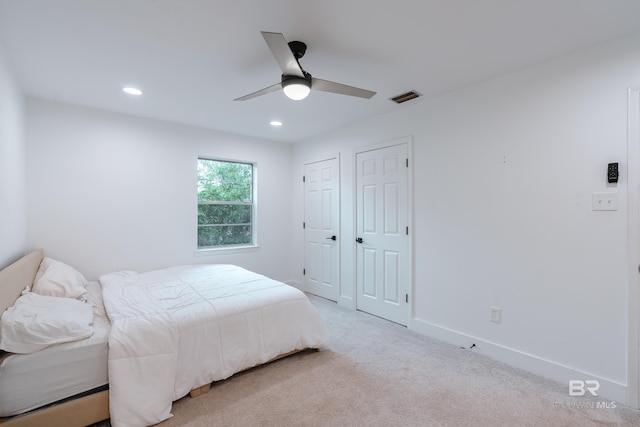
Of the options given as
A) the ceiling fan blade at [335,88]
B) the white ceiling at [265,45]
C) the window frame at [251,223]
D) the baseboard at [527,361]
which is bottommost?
the baseboard at [527,361]

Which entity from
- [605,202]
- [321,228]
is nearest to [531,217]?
[605,202]

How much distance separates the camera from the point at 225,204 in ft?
14.2

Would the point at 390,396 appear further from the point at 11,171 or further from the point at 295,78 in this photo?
the point at 11,171

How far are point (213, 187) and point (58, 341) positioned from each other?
278 cm

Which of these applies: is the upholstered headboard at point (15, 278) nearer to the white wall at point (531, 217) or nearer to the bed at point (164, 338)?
the bed at point (164, 338)

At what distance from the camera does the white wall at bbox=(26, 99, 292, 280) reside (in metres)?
3.02

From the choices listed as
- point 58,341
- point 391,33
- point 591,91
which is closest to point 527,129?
point 591,91

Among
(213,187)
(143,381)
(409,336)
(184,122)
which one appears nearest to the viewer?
(143,381)

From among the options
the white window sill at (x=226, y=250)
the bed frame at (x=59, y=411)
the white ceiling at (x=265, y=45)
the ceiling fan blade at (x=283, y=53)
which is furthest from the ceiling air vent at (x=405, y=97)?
the bed frame at (x=59, y=411)

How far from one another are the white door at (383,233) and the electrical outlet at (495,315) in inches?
33.2

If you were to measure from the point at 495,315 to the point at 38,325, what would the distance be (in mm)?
3282

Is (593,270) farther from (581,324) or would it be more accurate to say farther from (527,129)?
(527,129)

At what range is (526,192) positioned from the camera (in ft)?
7.88

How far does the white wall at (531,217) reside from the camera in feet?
6.64
